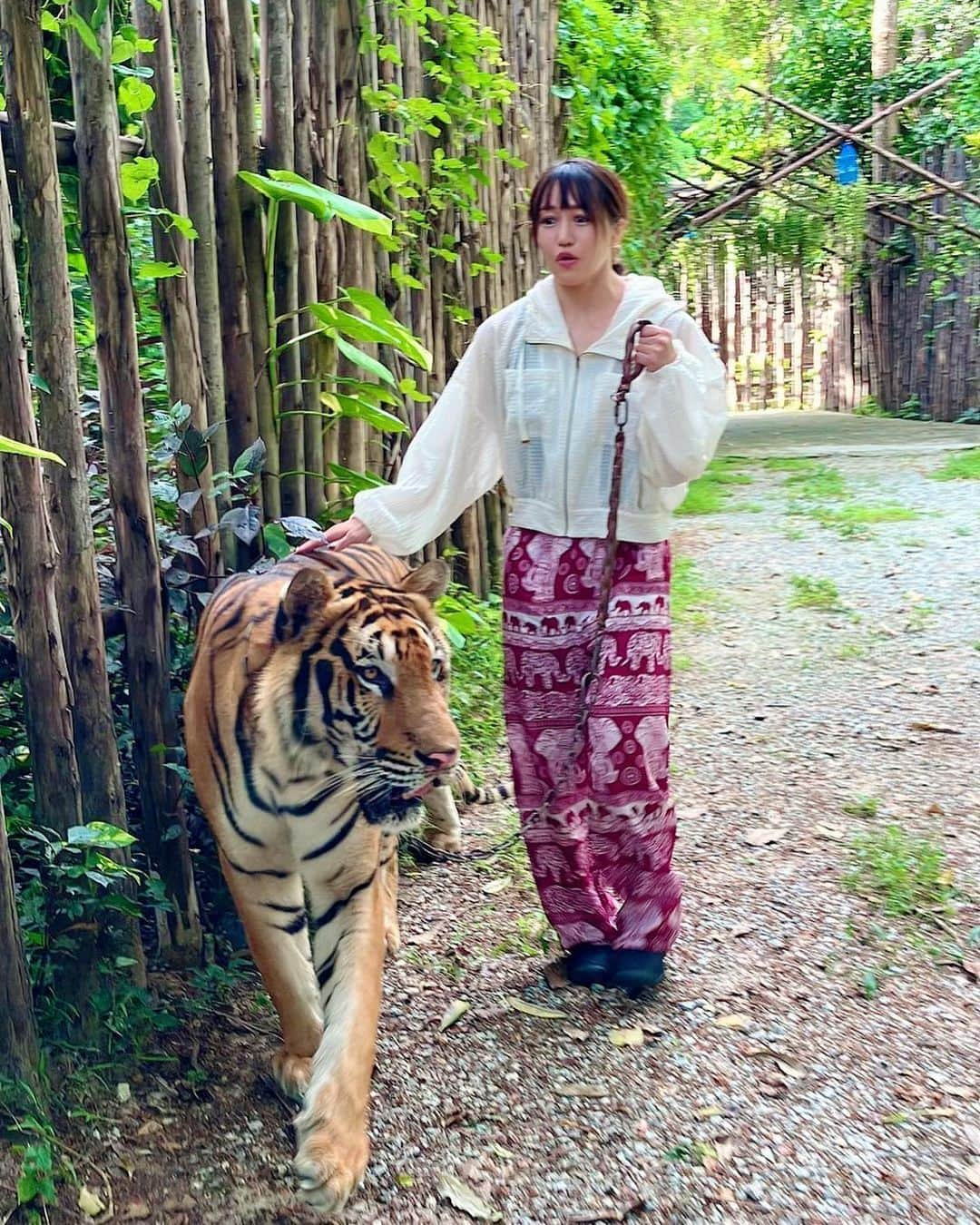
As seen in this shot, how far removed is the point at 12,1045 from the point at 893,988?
6.39 ft

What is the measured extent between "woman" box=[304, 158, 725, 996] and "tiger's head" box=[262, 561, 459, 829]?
0.54m

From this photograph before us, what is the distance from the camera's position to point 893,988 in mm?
3045

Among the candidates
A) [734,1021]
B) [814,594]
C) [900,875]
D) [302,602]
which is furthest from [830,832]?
[814,594]

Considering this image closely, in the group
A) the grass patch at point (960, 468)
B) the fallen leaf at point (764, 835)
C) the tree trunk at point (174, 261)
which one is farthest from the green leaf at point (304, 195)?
the grass patch at point (960, 468)

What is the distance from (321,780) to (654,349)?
1.12 metres

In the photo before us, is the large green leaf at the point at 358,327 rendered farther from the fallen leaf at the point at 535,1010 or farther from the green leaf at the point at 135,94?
the fallen leaf at the point at 535,1010

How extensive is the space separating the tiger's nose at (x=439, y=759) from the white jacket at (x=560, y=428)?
2.39ft

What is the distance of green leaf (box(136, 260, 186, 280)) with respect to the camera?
2817mm

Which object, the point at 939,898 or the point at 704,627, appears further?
the point at 704,627

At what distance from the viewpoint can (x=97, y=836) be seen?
2451 mm

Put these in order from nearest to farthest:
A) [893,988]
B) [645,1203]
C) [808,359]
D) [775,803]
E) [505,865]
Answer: [645,1203]
[893,988]
[505,865]
[775,803]
[808,359]

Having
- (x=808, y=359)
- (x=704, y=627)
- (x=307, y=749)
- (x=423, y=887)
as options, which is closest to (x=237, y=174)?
(x=307, y=749)

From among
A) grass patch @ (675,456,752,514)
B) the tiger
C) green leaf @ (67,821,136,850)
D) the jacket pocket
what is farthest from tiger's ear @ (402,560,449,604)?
grass patch @ (675,456,752,514)

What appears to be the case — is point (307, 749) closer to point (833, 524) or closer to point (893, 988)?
point (893, 988)
